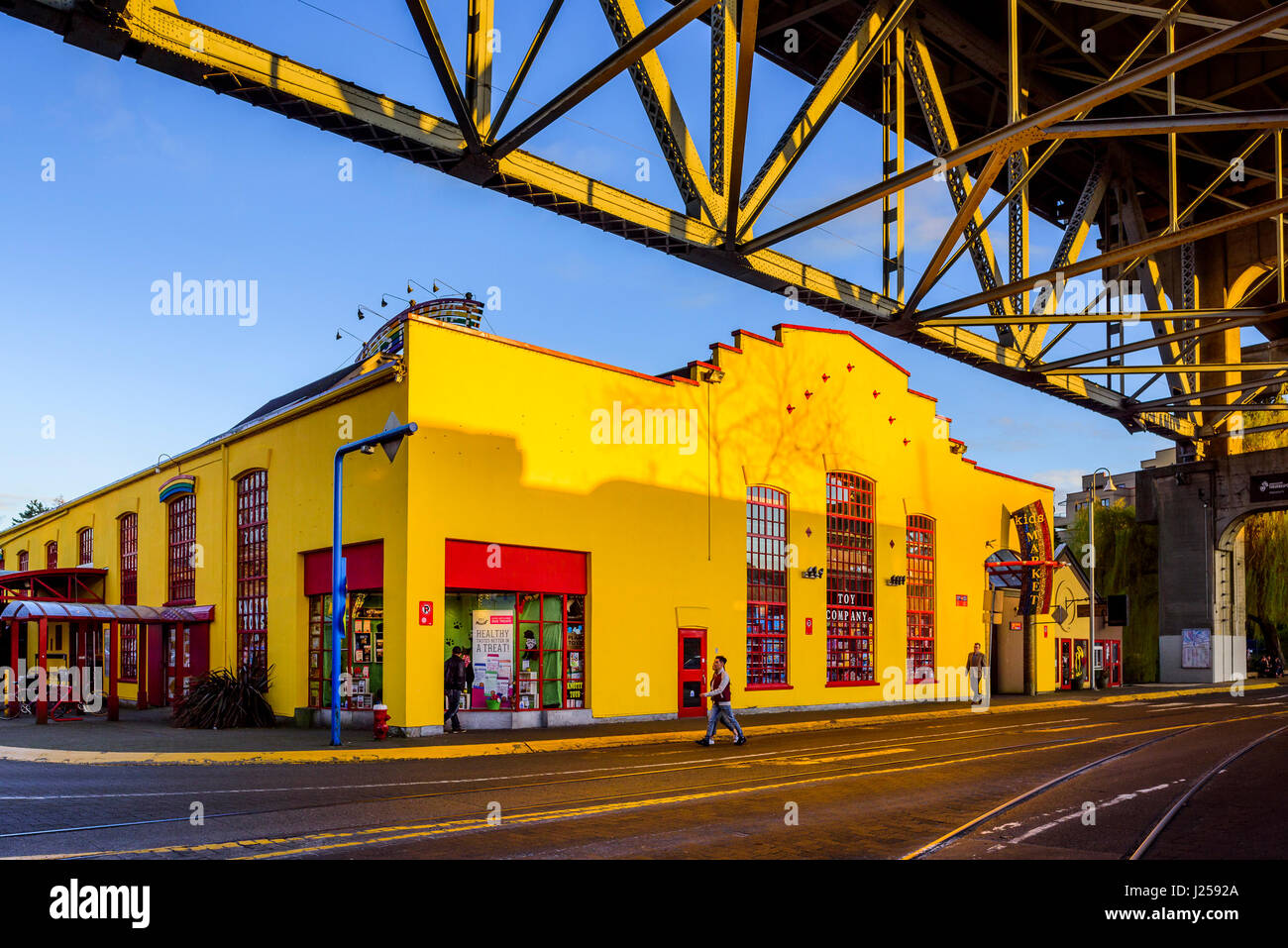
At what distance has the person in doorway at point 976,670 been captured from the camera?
3594 centimetres

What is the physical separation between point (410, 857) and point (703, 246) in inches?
274

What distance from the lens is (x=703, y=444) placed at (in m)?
28.0

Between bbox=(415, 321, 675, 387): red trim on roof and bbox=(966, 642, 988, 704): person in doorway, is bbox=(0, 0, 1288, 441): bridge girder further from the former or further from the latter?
bbox=(966, 642, 988, 704): person in doorway

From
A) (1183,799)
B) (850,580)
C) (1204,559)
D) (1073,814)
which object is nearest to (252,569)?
(850,580)

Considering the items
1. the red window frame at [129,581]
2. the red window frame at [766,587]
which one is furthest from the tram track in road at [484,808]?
the red window frame at [129,581]

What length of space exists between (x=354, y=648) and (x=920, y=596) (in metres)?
20.0

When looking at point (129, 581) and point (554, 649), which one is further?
point (129, 581)

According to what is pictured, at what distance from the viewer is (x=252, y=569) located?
2784 centimetres

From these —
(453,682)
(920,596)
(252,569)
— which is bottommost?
(453,682)

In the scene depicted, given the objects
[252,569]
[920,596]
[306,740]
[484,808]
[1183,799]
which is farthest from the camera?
[920,596]

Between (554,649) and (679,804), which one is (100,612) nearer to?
(554,649)
